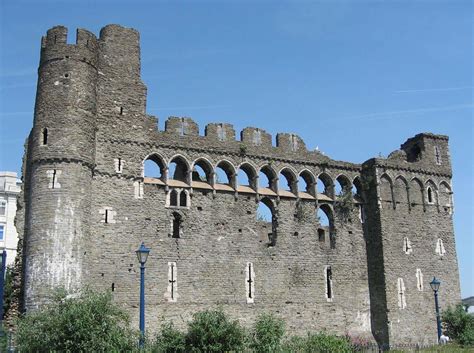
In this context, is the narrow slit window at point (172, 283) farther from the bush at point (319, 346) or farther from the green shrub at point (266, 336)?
the bush at point (319, 346)

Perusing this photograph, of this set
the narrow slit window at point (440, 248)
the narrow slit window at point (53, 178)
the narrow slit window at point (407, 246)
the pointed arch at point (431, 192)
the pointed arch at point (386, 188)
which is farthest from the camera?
the pointed arch at point (431, 192)

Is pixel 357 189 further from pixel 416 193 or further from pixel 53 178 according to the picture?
pixel 53 178

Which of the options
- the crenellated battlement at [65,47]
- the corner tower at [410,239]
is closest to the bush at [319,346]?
the corner tower at [410,239]

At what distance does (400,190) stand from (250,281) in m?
9.95

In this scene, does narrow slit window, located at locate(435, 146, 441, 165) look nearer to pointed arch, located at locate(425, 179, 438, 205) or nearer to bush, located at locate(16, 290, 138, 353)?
pointed arch, located at locate(425, 179, 438, 205)

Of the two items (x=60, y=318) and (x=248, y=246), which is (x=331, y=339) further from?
(x=60, y=318)

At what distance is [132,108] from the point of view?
88.7ft

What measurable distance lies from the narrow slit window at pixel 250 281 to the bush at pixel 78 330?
30.3 ft

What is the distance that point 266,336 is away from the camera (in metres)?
21.2

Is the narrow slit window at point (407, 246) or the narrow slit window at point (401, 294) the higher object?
the narrow slit window at point (407, 246)

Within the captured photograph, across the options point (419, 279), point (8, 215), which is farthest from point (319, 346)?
point (8, 215)

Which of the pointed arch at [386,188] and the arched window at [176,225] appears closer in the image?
the arched window at [176,225]

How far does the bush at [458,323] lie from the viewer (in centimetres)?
2958

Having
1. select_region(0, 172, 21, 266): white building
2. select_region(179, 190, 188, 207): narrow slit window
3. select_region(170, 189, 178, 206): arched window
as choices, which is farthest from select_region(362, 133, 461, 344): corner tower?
select_region(0, 172, 21, 266): white building
